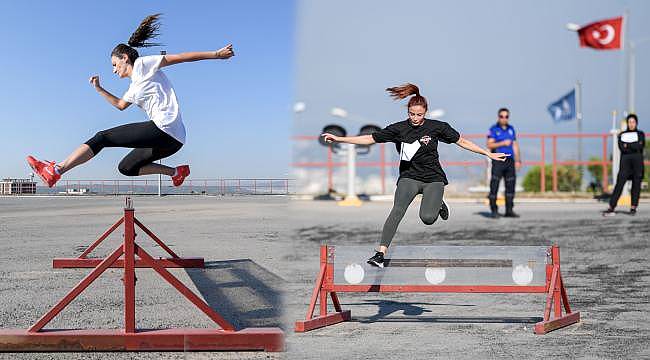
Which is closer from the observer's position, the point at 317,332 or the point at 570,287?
the point at 317,332

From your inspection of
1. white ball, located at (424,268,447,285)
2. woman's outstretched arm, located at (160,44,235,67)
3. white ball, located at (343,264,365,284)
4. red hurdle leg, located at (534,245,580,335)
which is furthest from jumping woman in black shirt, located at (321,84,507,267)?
red hurdle leg, located at (534,245,580,335)

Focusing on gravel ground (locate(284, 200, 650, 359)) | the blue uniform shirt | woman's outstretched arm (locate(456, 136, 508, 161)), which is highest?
the blue uniform shirt

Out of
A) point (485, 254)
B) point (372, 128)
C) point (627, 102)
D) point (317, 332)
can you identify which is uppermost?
point (627, 102)

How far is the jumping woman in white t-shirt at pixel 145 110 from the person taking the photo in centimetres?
486

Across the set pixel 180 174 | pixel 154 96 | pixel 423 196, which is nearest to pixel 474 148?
pixel 423 196

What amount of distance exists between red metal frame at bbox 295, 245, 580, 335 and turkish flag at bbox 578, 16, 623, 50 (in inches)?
256

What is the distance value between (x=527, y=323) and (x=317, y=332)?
221 cm

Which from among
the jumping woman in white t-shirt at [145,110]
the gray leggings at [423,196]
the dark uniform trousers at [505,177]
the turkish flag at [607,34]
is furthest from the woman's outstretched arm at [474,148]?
the turkish flag at [607,34]

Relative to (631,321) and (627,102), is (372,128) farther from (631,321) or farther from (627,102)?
(627,102)

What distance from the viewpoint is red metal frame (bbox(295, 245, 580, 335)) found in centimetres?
742

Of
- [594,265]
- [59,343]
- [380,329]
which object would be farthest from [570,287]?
[59,343]

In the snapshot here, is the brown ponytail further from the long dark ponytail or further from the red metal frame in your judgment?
the red metal frame

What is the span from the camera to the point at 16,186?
278 inches

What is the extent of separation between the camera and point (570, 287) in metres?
11.3
